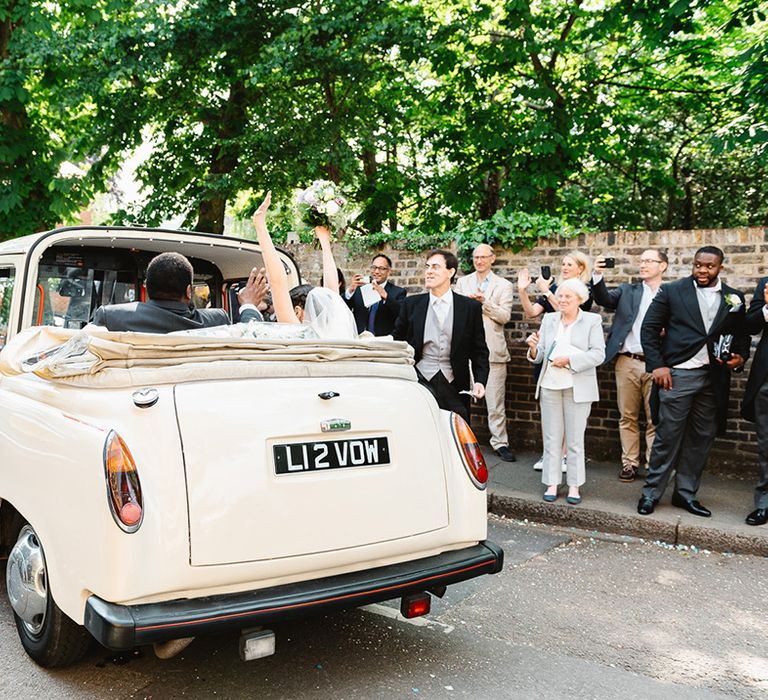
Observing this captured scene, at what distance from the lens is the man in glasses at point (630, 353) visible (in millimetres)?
7203

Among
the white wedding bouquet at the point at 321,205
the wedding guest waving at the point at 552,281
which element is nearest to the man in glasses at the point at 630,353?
the wedding guest waving at the point at 552,281

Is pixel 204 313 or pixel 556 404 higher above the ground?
pixel 204 313

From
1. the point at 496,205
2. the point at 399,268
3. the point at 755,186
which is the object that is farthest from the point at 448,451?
the point at 755,186

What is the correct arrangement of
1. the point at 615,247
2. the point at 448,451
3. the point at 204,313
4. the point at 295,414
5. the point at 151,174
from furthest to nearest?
the point at 151,174
the point at 615,247
the point at 204,313
the point at 448,451
the point at 295,414

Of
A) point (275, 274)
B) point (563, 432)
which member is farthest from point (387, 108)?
point (275, 274)

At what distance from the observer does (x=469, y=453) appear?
3764 millimetres

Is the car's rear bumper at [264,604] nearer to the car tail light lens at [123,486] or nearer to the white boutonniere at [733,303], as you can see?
the car tail light lens at [123,486]

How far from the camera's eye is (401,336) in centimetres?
645

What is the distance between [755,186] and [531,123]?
5.19 meters

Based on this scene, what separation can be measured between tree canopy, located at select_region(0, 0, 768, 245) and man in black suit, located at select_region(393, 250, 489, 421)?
3087 millimetres

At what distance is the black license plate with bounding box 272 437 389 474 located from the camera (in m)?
3.09

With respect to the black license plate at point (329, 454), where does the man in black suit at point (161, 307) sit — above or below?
above

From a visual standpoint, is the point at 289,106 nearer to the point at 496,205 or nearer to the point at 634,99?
the point at 496,205

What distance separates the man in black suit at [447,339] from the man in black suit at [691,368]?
1.46 metres
